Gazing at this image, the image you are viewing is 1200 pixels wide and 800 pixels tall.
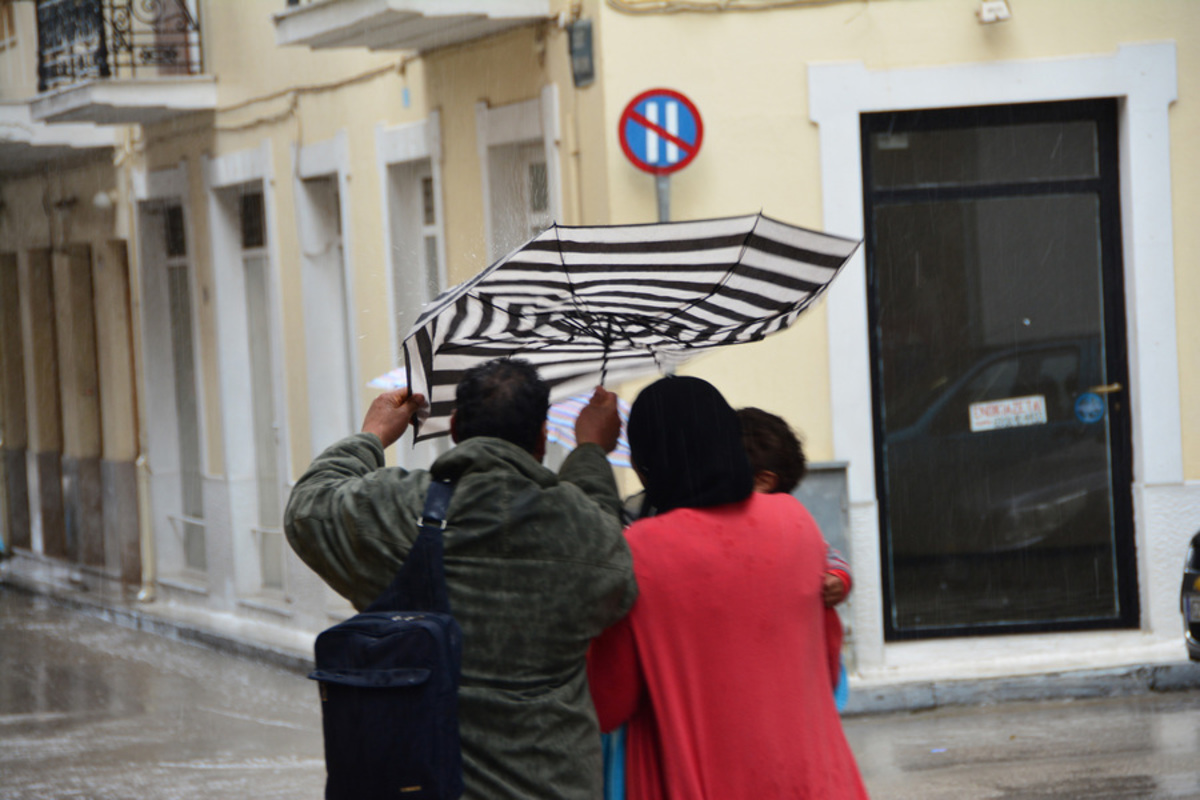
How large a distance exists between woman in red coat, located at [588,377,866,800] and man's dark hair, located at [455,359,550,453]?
21 centimetres

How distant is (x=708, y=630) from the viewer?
341cm

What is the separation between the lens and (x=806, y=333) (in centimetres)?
930

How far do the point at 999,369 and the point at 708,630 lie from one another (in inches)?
260

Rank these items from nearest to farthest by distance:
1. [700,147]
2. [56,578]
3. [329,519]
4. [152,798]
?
1. [329,519]
2. [152,798]
3. [700,147]
4. [56,578]

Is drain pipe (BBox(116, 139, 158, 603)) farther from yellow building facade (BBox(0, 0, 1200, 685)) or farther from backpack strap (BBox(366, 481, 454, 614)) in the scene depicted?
backpack strap (BBox(366, 481, 454, 614))

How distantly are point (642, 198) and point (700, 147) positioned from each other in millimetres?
425

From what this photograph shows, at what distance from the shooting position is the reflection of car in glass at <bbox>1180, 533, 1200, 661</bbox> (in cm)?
786

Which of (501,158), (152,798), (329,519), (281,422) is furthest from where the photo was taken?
(281,422)

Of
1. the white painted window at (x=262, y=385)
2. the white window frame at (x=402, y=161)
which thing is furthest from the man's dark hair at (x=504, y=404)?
the white painted window at (x=262, y=385)

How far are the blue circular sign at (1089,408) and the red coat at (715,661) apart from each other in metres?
6.58

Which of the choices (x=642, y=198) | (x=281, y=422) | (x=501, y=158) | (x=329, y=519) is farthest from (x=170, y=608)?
(x=329, y=519)

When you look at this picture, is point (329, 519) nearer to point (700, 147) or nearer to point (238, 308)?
point (700, 147)

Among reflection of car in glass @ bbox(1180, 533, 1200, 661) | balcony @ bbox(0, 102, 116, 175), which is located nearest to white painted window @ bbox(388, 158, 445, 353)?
reflection of car in glass @ bbox(1180, 533, 1200, 661)

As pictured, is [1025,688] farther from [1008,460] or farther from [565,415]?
[565,415]
